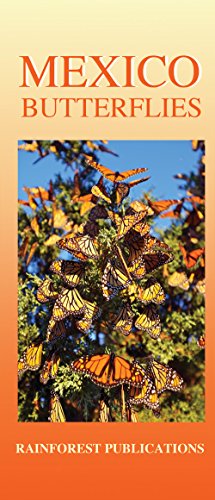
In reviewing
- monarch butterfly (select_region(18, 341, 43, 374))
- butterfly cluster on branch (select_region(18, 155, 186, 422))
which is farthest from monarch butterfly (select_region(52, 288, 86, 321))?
monarch butterfly (select_region(18, 341, 43, 374))

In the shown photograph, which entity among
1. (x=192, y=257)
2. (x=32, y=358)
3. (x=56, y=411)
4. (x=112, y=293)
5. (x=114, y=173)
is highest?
(x=114, y=173)

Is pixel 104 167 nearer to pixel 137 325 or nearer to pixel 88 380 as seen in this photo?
pixel 137 325

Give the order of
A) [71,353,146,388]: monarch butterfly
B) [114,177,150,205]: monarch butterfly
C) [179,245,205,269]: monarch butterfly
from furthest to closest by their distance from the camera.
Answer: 1. [179,245,205,269]: monarch butterfly
2. [114,177,150,205]: monarch butterfly
3. [71,353,146,388]: monarch butterfly

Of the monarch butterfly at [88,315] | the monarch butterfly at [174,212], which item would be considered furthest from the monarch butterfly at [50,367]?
the monarch butterfly at [174,212]

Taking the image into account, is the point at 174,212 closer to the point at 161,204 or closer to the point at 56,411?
the point at 161,204

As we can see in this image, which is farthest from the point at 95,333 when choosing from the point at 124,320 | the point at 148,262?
the point at 148,262

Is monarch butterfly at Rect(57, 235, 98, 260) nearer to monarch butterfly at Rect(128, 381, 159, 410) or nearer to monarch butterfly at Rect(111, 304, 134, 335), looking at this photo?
monarch butterfly at Rect(111, 304, 134, 335)
